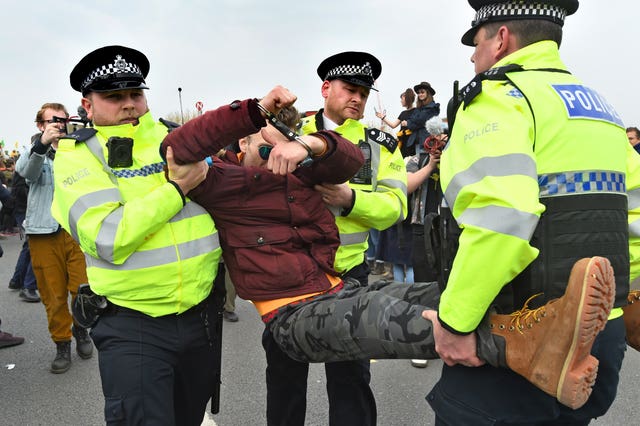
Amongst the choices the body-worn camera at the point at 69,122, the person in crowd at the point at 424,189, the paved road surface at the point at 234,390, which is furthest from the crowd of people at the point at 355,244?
the person in crowd at the point at 424,189

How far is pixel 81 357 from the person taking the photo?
4082 millimetres

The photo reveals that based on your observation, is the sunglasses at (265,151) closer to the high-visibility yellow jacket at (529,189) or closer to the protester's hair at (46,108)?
the high-visibility yellow jacket at (529,189)

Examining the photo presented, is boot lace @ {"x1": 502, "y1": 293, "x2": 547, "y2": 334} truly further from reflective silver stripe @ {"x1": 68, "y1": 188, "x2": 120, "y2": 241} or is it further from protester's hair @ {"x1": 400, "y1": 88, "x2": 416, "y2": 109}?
protester's hair @ {"x1": 400, "y1": 88, "x2": 416, "y2": 109}

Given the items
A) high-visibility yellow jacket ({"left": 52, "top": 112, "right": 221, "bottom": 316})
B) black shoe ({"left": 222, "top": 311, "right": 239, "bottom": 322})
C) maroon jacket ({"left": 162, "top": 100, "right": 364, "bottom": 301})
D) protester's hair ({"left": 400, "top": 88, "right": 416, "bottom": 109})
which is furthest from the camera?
protester's hair ({"left": 400, "top": 88, "right": 416, "bottom": 109})

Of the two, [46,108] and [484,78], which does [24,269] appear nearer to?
[46,108]

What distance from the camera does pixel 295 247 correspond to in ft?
6.65

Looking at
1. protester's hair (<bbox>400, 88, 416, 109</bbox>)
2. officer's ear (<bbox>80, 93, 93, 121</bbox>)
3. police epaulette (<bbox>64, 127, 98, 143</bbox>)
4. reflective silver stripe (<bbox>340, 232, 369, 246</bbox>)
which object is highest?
protester's hair (<bbox>400, 88, 416, 109</bbox>)

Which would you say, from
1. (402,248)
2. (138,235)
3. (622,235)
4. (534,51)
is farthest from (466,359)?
(402,248)

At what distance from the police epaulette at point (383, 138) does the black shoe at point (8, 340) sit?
3.79 m

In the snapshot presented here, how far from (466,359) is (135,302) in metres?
1.20

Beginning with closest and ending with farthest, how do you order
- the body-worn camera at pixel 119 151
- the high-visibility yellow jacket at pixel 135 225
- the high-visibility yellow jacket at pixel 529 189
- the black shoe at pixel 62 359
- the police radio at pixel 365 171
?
the high-visibility yellow jacket at pixel 529 189 < the high-visibility yellow jacket at pixel 135 225 < the body-worn camera at pixel 119 151 < the police radio at pixel 365 171 < the black shoe at pixel 62 359

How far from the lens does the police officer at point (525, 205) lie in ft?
4.40

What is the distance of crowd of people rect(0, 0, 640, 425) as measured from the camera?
53.6 inches

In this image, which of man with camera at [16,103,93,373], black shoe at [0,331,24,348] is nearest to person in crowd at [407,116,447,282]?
man with camera at [16,103,93,373]
